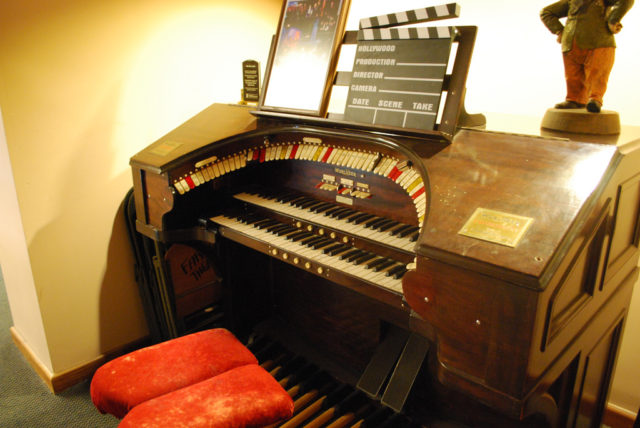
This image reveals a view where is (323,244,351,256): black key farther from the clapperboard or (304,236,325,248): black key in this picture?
the clapperboard

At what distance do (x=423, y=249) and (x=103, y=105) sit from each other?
1.78 m

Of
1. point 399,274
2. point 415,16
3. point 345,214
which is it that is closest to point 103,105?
point 345,214

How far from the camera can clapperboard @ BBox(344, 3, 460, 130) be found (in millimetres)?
1290

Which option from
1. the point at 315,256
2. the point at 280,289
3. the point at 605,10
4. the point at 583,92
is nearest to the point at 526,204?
the point at 583,92

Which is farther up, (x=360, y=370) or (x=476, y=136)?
(x=476, y=136)

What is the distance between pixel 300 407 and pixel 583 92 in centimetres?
161

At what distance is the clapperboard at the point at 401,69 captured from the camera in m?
1.29

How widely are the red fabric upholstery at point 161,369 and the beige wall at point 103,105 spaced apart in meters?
0.95

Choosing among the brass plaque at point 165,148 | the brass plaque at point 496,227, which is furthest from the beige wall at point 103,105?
the brass plaque at point 496,227

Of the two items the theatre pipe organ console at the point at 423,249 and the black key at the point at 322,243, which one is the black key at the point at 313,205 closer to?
the theatre pipe organ console at the point at 423,249

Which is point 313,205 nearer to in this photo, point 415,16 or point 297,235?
point 297,235

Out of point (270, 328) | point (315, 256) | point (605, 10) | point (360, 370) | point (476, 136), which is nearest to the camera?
point (605, 10)

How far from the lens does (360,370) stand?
208cm

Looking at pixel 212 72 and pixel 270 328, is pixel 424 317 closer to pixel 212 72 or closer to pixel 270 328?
pixel 270 328
